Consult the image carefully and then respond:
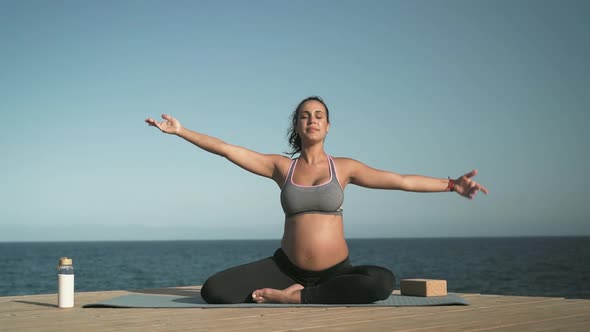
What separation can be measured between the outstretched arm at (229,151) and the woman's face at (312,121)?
1.01 ft

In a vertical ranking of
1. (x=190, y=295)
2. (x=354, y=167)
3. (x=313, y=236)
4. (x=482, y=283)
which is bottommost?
(x=482, y=283)

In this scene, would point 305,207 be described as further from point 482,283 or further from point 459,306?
point 482,283

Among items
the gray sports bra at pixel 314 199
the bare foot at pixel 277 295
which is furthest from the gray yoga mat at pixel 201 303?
the gray sports bra at pixel 314 199

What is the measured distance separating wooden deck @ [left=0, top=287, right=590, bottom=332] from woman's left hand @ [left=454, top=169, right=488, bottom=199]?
0.81 meters

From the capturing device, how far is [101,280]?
188ft

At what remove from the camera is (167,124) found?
5309mm

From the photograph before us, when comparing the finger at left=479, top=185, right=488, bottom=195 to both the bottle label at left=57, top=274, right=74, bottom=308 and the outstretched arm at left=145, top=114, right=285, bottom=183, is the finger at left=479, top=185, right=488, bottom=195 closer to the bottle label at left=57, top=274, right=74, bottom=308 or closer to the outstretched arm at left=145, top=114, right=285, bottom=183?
the outstretched arm at left=145, top=114, right=285, bottom=183

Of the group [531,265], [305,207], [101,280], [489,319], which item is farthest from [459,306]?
[531,265]

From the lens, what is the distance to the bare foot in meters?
5.12

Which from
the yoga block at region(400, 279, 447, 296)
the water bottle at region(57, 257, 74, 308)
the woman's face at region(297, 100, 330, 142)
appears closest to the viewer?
the water bottle at region(57, 257, 74, 308)

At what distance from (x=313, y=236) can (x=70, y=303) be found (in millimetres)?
1842

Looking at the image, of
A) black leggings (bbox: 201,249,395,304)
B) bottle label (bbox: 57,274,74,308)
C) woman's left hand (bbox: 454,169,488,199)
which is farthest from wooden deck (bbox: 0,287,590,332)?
woman's left hand (bbox: 454,169,488,199)

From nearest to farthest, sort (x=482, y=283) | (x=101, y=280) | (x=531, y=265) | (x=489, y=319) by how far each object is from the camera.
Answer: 1. (x=489, y=319)
2. (x=482, y=283)
3. (x=101, y=280)
4. (x=531, y=265)

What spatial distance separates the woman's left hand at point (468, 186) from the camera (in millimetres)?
5164
